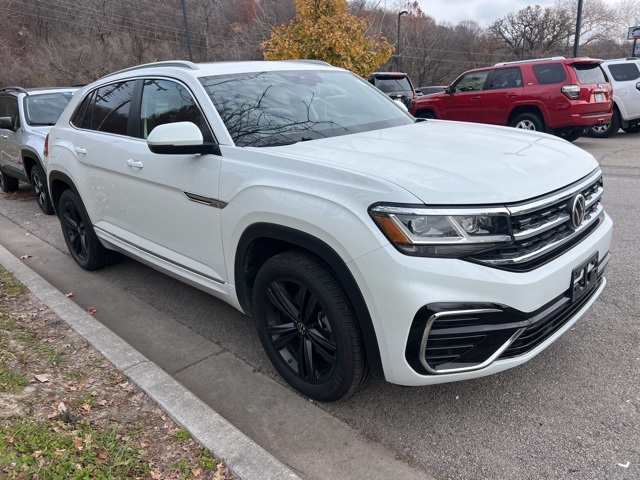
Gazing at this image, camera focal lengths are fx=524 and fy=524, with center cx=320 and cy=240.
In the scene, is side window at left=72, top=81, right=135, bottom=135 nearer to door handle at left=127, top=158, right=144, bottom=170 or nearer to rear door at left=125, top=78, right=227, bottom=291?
rear door at left=125, top=78, right=227, bottom=291

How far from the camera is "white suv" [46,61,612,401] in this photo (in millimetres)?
2266

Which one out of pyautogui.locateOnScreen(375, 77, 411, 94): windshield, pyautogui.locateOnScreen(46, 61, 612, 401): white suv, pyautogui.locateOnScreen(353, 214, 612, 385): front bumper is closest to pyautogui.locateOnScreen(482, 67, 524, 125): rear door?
pyautogui.locateOnScreen(375, 77, 411, 94): windshield

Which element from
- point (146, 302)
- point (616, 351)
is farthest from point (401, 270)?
point (146, 302)

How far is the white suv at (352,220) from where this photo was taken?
2266 mm

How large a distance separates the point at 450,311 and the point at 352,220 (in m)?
0.58

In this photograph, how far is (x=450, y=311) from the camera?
2221 millimetres

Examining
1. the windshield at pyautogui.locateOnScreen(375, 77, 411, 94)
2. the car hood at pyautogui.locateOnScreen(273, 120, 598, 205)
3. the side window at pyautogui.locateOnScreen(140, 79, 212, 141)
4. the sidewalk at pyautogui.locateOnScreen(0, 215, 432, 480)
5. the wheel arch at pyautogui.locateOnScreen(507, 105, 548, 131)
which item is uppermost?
the side window at pyautogui.locateOnScreen(140, 79, 212, 141)

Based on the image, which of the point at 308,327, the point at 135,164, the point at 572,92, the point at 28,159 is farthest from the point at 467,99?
the point at 308,327

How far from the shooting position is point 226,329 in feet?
12.9

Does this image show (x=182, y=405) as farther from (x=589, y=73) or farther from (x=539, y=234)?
(x=589, y=73)

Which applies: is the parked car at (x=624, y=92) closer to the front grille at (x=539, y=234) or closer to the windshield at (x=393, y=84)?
the windshield at (x=393, y=84)

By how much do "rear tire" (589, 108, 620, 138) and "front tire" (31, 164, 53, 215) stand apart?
1209cm

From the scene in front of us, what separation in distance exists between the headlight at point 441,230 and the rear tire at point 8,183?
31.8 ft

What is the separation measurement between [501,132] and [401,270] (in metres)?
1.66
